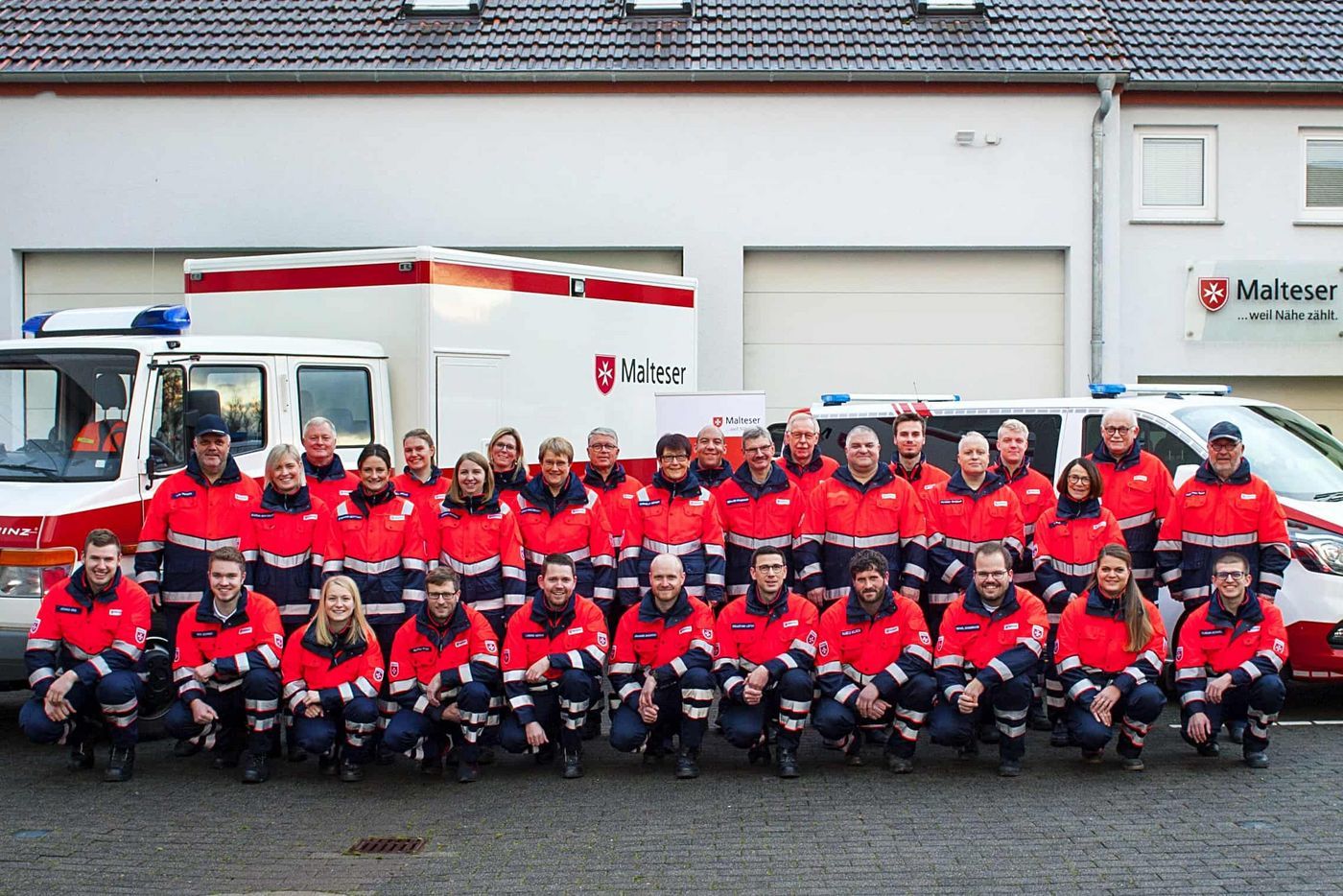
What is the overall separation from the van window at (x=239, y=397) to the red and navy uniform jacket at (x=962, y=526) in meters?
4.17

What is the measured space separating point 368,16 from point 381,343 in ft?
26.9

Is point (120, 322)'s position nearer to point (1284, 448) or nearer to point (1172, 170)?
point (1284, 448)

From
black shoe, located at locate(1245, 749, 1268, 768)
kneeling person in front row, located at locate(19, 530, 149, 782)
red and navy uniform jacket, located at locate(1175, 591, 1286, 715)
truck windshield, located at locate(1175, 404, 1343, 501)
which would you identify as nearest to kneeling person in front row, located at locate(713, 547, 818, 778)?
red and navy uniform jacket, located at locate(1175, 591, 1286, 715)

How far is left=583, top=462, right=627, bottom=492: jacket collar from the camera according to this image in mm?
8305

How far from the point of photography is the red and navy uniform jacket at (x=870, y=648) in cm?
732

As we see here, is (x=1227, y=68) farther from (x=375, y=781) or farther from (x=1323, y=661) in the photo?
(x=375, y=781)

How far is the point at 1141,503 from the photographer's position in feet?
27.3

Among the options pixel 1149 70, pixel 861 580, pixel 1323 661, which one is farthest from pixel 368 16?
pixel 1323 661

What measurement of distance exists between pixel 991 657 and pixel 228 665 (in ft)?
13.1

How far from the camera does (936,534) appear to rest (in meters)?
8.15

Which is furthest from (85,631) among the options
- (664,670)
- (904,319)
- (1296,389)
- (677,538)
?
(1296,389)

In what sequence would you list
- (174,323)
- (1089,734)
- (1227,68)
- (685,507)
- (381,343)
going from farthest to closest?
(1227,68)
(381,343)
(174,323)
(685,507)
(1089,734)

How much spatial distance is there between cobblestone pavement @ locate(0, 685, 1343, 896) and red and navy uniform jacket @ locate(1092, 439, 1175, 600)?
108 centimetres

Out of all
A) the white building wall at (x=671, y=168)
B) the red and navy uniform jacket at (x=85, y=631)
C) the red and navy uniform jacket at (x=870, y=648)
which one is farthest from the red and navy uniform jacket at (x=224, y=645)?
the white building wall at (x=671, y=168)
